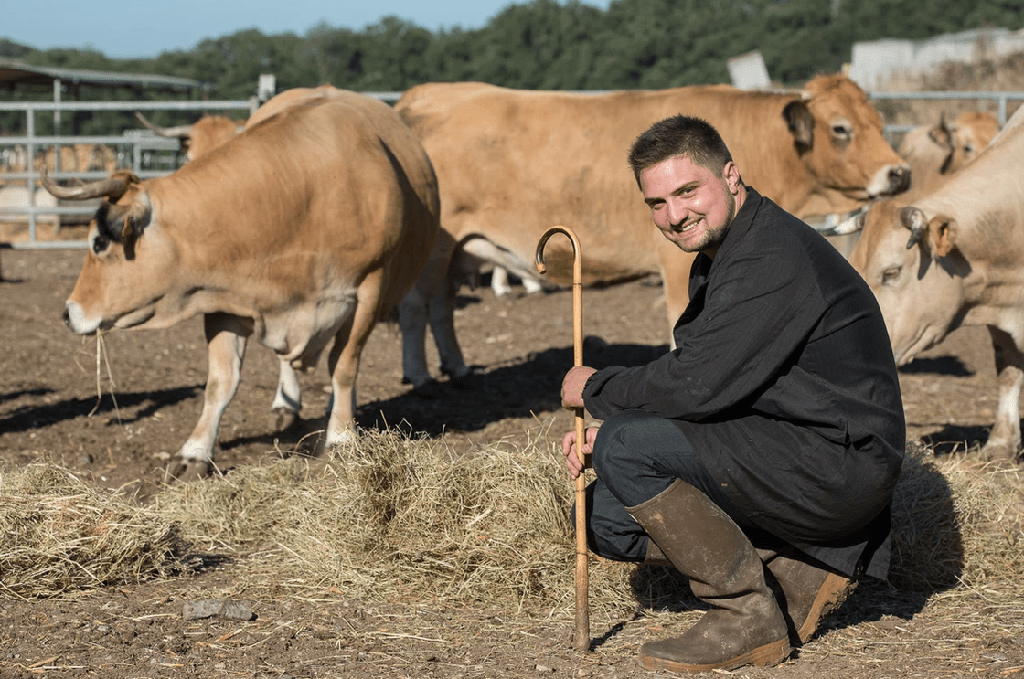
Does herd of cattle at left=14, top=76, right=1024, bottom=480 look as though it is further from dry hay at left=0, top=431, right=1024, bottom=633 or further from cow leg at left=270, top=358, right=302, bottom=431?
dry hay at left=0, top=431, right=1024, bottom=633

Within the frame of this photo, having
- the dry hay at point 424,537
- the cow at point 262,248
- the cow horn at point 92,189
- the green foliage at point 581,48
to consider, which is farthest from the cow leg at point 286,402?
the green foliage at point 581,48

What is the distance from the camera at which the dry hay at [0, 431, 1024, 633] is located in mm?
3934

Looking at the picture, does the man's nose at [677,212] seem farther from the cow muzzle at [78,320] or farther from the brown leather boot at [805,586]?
the cow muzzle at [78,320]

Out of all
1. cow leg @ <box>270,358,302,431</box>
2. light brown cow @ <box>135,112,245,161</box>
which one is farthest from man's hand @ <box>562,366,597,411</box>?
light brown cow @ <box>135,112,245,161</box>

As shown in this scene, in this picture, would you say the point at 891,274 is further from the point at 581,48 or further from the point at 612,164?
the point at 581,48

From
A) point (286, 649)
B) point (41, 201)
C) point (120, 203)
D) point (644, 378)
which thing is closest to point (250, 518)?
point (286, 649)

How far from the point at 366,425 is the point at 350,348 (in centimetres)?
83

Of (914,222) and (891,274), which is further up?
(914,222)

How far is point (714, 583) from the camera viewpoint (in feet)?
10.7

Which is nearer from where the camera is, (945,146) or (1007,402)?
(1007,402)

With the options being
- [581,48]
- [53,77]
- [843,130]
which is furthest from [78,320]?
[581,48]

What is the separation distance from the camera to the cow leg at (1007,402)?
5.82 meters

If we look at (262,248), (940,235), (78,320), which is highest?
(940,235)

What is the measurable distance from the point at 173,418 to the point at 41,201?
13.7 m
